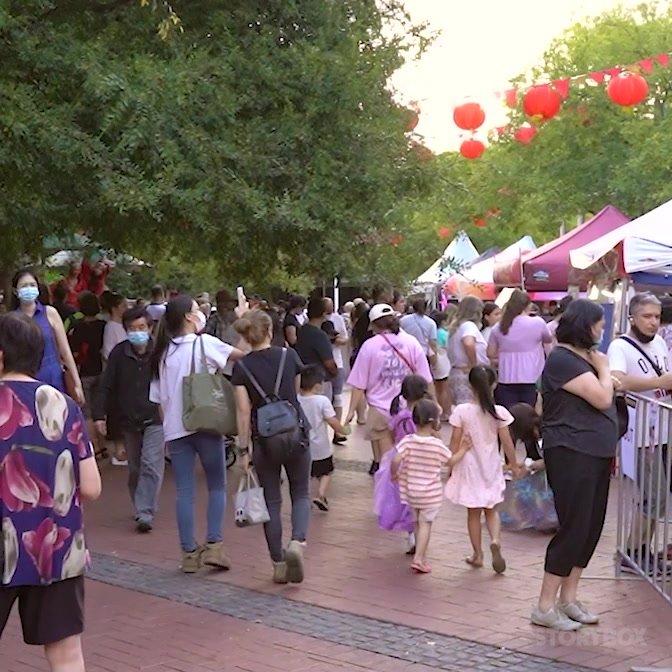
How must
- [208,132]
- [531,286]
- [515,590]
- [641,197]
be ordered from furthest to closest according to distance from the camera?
[641,197] → [531,286] → [208,132] → [515,590]

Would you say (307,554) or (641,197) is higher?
(641,197)

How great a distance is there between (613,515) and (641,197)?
90.1 ft

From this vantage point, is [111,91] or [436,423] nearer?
[436,423]

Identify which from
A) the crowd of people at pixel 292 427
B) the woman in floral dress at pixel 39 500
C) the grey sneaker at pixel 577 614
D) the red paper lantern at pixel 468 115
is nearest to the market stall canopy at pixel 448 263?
the crowd of people at pixel 292 427

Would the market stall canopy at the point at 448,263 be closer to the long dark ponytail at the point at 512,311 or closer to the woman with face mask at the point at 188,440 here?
the long dark ponytail at the point at 512,311

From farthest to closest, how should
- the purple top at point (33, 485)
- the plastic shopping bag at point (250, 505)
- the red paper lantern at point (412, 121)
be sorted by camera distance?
the red paper lantern at point (412, 121) < the plastic shopping bag at point (250, 505) < the purple top at point (33, 485)

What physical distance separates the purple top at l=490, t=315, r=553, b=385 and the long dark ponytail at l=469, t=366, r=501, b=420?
12.8ft

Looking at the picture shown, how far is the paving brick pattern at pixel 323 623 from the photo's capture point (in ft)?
20.3

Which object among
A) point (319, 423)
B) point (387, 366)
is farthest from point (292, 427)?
point (387, 366)

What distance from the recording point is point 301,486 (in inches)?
315

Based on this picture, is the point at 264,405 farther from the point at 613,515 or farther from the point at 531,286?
the point at 531,286

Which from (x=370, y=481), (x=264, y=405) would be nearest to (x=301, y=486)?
(x=264, y=405)

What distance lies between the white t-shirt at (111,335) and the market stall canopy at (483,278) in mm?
15479

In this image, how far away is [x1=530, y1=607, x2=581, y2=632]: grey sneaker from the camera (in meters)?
6.66
